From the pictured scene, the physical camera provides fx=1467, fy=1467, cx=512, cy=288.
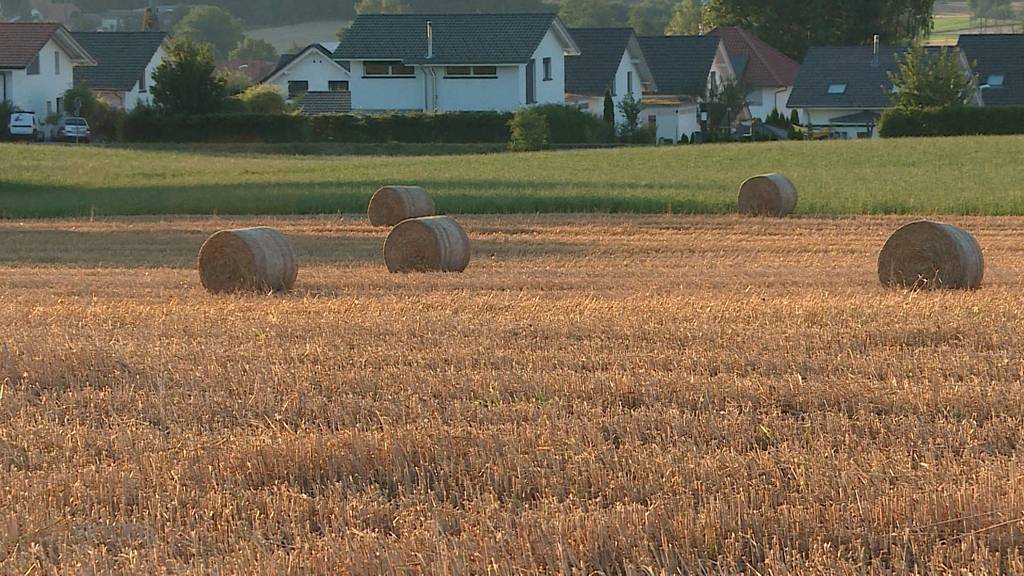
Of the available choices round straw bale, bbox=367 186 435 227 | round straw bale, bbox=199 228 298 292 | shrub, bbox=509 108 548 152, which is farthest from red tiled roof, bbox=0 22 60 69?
round straw bale, bbox=199 228 298 292

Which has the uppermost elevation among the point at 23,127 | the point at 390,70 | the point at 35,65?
the point at 35,65

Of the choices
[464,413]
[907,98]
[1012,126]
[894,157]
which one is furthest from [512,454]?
[907,98]

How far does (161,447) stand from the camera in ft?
24.3

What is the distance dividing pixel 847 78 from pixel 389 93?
28518mm

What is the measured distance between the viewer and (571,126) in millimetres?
64062

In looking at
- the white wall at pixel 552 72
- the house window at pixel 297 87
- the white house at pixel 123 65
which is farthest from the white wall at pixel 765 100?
the white house at pixel 123 65

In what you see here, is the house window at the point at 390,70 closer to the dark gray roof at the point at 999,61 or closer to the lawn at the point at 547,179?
the lawn at the point at 547,179

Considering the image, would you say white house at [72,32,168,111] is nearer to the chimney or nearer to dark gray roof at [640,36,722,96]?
the chimney

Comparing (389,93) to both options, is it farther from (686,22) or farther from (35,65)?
(686,22)

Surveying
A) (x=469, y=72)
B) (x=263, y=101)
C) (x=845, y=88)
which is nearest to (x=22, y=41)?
(x=263, y=101)

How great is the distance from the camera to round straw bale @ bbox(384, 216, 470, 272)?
18.0 meters

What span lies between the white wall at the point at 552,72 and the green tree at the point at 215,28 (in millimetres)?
118596

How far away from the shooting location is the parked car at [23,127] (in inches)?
2608

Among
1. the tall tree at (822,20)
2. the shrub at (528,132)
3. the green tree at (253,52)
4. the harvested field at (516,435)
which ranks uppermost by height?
the green tree at (253,52)
